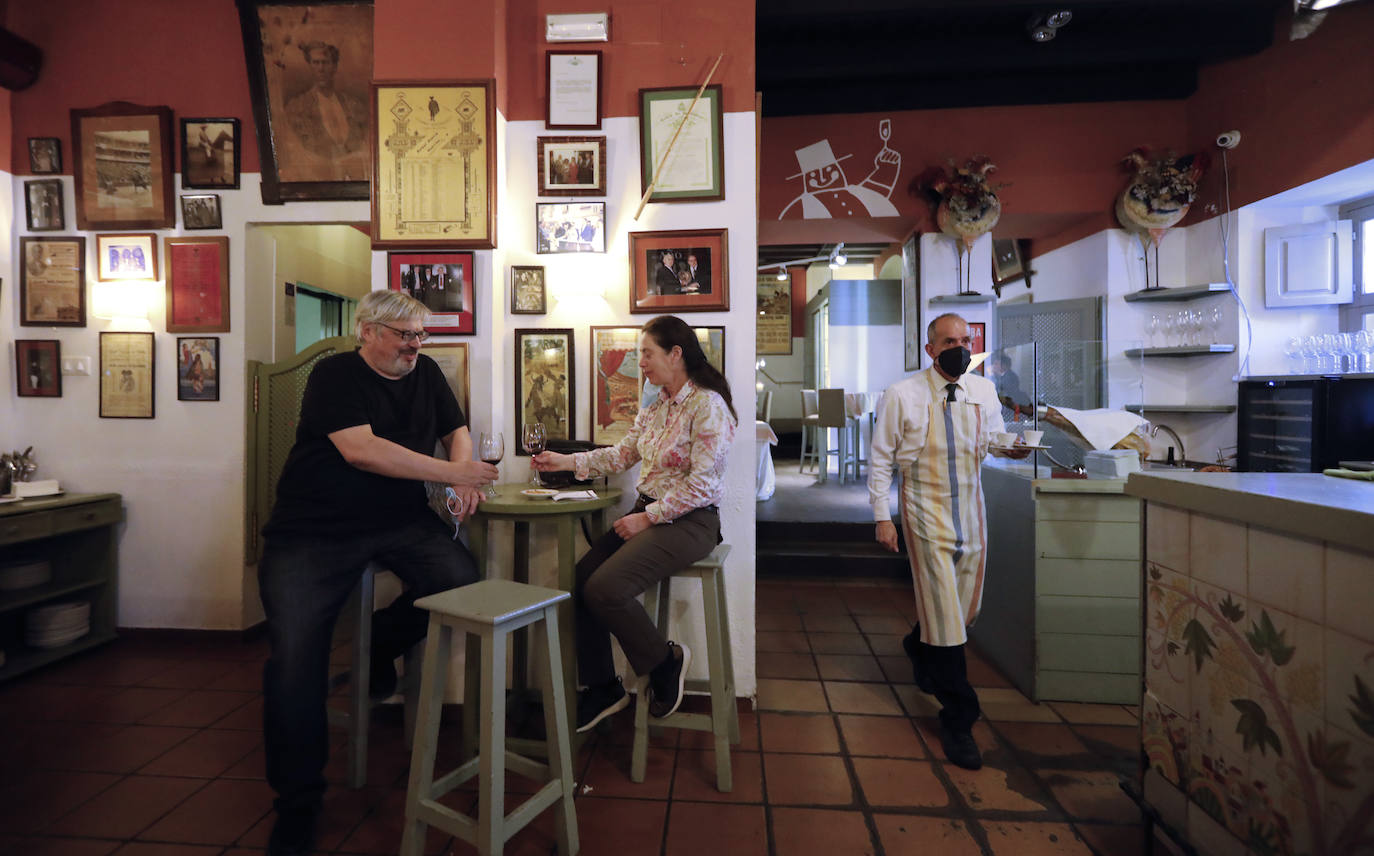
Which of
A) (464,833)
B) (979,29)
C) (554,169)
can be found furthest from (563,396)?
(979,29)

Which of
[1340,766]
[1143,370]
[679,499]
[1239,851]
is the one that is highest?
[1143,370]

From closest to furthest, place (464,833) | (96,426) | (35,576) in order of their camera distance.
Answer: (464,833) < (35,576) < (96,426)

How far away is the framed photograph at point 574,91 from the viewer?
9.18ft

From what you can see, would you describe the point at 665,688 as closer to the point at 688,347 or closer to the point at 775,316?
the point at 688,347

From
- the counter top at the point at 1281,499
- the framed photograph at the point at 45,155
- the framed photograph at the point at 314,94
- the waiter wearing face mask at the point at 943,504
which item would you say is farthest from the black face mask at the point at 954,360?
the framed photograph at the point at 45,155

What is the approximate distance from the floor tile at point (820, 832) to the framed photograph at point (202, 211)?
158 inches

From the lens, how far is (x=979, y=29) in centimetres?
444

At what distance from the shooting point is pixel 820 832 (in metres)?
1.90

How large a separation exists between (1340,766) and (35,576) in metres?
4.94

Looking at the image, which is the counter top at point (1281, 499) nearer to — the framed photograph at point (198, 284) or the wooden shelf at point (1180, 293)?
the wooden shelf at point (1180, 293)

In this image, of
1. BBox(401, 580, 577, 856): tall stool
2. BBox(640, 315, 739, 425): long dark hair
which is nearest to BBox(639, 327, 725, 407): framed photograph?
BBox(640, 315, 739, 425): long dark hair

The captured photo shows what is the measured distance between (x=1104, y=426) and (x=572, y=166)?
273cm

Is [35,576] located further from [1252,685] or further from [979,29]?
[979,29]

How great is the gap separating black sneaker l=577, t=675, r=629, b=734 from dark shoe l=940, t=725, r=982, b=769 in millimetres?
1215
